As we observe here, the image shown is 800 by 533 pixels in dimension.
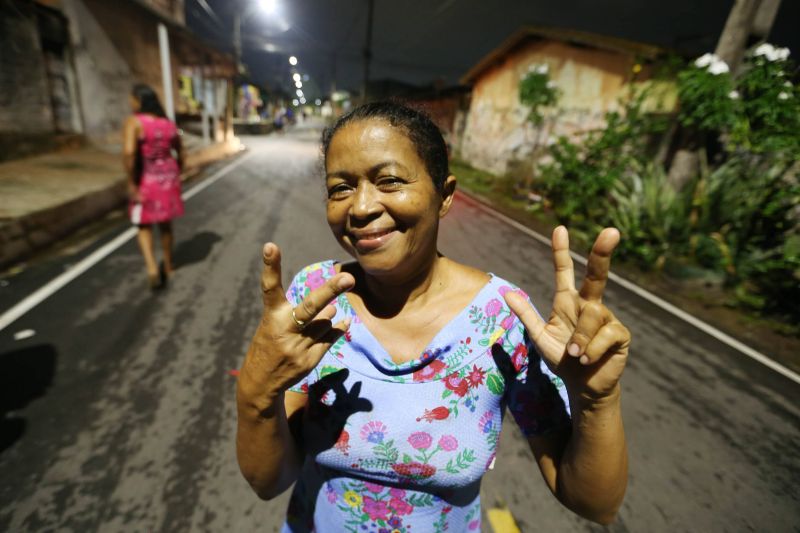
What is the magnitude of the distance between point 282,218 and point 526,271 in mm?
4478

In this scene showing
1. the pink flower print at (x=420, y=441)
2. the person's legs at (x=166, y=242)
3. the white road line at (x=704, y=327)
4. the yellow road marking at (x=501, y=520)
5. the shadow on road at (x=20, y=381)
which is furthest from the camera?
the person's legs at (x=166, y=242)

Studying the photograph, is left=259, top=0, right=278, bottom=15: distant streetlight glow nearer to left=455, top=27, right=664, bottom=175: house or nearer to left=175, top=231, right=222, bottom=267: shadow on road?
left=455, top=27, right=664, bottom=175: house

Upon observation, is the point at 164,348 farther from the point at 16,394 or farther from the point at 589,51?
the point at 589,51

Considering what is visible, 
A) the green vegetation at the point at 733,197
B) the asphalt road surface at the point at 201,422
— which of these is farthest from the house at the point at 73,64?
the green vegetation at the point at 733,197

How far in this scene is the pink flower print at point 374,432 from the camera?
1127 millimetres

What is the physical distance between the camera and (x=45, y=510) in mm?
1931

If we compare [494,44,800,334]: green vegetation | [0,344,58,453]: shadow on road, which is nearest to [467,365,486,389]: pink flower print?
[0,344,58,453]: shadow on road

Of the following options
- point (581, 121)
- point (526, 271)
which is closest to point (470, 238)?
point (526, 271)

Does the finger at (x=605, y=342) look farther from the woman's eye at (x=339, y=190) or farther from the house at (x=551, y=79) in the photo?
the house at (x=551, y=79)

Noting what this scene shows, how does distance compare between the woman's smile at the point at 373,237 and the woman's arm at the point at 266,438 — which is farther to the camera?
the woman's smile at the point at 373,237

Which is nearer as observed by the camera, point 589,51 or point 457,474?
point 457,474

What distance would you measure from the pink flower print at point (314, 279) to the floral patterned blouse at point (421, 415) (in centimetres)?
20

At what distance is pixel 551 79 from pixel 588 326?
1388 centimetres

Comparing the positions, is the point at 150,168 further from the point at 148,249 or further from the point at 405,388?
the point at 405,388
